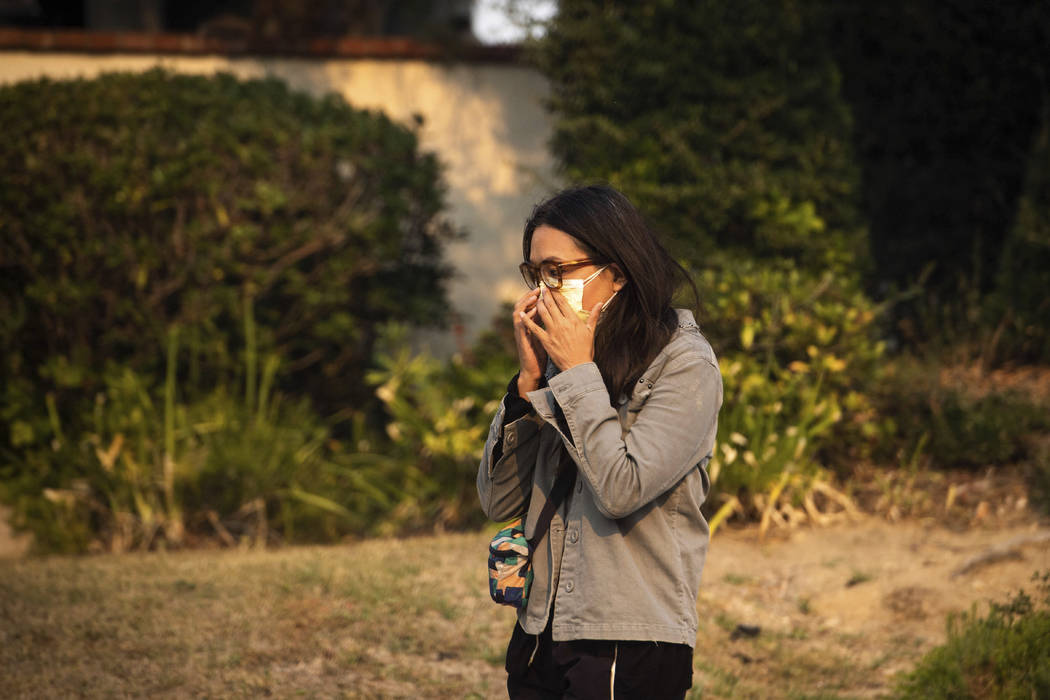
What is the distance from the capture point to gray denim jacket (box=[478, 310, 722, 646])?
215 cm

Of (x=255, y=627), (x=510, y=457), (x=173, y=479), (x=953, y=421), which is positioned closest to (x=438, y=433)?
(x=173, y=479)

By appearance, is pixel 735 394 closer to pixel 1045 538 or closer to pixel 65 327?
pixel 1045 538

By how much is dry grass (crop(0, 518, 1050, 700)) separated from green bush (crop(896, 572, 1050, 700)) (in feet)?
1.85

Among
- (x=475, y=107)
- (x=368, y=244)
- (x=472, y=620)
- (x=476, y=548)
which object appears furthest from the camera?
(x=475, y=107)

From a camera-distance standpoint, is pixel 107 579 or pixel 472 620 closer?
pixel 472 620

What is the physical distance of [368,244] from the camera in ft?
21.8

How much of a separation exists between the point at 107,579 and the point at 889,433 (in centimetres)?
409

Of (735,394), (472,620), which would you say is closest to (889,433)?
(735,394)

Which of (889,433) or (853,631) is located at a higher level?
(889,433)

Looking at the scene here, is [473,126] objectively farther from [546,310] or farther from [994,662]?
[546,310]

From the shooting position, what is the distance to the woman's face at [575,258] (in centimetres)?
232

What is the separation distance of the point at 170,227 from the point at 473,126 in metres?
2.78

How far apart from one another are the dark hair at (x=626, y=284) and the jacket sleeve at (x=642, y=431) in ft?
0.29

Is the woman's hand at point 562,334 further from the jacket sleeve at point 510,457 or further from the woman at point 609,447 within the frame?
the jacket sleeve at point 510,457
